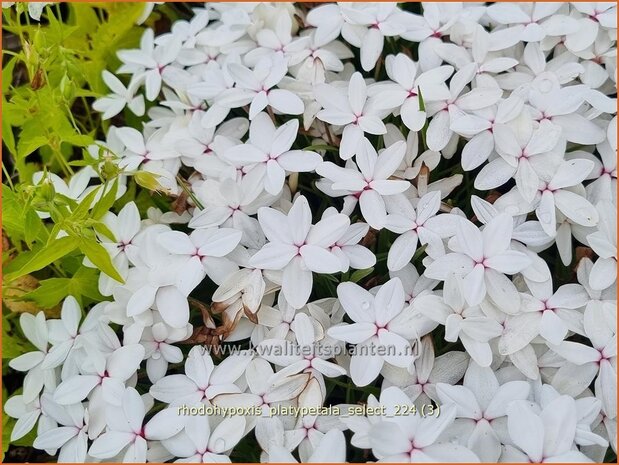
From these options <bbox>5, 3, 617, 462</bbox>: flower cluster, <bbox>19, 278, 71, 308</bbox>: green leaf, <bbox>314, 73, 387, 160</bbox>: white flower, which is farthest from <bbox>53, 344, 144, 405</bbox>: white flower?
<bbox>314, 73, 387, 160</bbox>: white flower

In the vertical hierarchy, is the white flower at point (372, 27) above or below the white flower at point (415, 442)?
above

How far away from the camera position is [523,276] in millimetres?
829

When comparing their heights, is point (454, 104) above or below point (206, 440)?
above

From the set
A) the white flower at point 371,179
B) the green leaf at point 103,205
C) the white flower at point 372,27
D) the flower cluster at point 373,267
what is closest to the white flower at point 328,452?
the flower cluster at point 373,267

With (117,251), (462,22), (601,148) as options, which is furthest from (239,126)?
(601,148)

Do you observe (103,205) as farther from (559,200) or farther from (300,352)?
(559,200)

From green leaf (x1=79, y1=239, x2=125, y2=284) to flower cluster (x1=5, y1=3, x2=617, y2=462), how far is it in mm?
35

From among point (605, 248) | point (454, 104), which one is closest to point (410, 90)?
point (454, 104)

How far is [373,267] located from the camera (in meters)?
0.90

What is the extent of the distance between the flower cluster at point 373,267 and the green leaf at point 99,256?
0.03 m

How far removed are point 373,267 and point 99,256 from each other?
0.32 metres

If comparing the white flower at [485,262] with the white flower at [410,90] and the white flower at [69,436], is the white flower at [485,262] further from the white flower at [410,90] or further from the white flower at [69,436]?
the white flower at [69,436]

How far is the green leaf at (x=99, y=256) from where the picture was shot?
837 mm

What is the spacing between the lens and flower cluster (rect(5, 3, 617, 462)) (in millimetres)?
781
